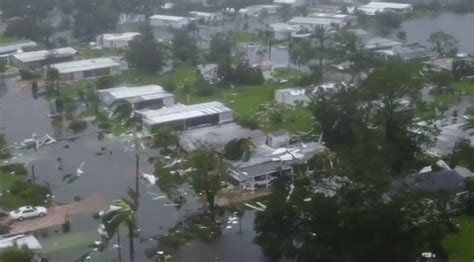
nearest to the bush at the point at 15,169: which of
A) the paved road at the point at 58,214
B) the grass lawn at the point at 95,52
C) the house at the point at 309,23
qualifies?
the paved road at the point at 58,214

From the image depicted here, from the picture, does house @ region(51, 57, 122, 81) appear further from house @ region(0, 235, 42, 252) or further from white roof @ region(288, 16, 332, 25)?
house @ region(0, 235, 42, 252)

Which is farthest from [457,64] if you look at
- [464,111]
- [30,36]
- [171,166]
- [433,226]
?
[30,36]

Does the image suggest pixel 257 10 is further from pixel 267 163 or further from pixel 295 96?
pixel 267 163

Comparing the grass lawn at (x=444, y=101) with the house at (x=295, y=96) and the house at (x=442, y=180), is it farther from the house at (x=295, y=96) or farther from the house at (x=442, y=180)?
the house at (x=442, y=180)

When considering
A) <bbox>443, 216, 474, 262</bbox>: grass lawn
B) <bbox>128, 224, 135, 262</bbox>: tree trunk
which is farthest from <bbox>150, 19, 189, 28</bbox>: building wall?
<bbox>443, 216, 474, 262</bbox>: grass lawn

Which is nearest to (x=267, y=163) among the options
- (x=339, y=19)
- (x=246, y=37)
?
(x=246, y=37)
